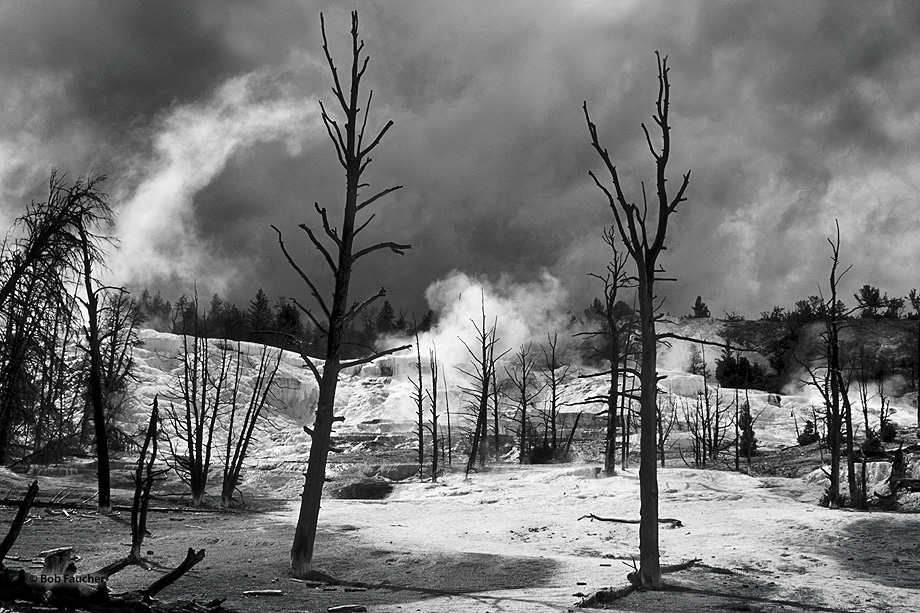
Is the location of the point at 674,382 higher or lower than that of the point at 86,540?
higher

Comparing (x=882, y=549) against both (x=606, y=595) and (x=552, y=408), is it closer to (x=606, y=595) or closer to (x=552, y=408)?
(x=606, y=595)

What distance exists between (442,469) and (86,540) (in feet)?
72.4

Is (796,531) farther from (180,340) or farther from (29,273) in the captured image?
(180,340)

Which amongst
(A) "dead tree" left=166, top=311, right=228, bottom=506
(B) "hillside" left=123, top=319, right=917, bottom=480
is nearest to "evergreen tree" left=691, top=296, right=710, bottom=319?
(B) "hillside" left=123, top=319, right=917, bottom=480

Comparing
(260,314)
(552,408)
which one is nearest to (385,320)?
(260,314)

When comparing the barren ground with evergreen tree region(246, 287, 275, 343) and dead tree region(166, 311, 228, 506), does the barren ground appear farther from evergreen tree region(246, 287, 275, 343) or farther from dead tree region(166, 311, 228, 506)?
evergreen tree region(246, 287, 275, 343)

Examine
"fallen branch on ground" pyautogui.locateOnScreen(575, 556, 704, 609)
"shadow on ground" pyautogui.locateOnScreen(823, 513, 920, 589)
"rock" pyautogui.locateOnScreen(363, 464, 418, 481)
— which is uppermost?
"fallen branch on ground" pyautogui.locateOnScreen(575, 556, 704, 609)

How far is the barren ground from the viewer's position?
847 cm

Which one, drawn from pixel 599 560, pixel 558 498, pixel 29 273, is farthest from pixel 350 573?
pixel 558 498

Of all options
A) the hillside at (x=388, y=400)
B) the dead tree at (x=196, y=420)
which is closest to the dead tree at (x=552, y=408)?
the hillside at (x=388, y=400)

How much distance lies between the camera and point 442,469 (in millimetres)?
35250

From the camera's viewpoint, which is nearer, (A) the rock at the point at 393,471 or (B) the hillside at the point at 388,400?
(A) the rock at the point at 393,471

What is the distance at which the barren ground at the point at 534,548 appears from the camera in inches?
333

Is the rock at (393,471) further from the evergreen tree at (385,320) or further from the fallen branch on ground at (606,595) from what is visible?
the evergreen tree at (385,320)
